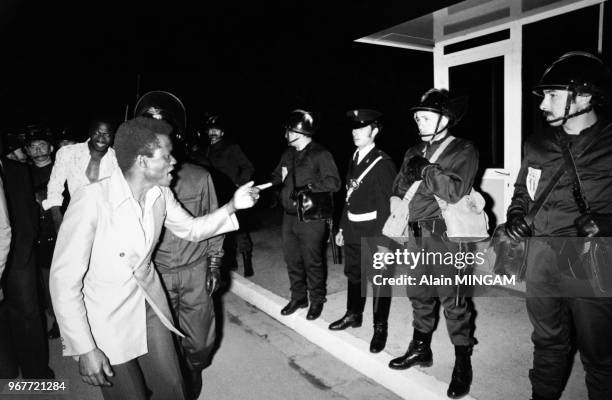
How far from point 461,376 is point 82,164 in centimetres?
458

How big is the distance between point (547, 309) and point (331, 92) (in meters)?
16.4

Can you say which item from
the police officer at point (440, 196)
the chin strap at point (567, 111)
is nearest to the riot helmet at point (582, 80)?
the chin strap at point (567, 111)

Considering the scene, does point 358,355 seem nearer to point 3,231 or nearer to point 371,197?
point 371,197

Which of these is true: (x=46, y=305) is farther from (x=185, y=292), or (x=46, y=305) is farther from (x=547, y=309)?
(x=547, y=309)

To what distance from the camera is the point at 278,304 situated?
16.8 ft

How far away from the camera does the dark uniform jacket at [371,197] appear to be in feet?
12.6

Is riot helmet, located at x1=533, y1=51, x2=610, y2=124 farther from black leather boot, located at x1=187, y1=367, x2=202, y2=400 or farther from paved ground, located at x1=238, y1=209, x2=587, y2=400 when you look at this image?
black leather boot, located at x1=187, y1=367, x2=202, y2=400

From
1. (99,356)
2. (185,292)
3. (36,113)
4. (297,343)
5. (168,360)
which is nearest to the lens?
(99,356)

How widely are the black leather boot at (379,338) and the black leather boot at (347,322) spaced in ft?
1.47

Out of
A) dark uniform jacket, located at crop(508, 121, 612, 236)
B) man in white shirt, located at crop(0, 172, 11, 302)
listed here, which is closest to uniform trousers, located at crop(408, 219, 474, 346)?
dark uniform jacket, located at crop(508, 121, 612, 236)

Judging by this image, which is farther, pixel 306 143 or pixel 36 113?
pixel 36 113

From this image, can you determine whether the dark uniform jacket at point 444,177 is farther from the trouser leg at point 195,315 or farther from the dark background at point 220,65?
the dark background at point 220,65

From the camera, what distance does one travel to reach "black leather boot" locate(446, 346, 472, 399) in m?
2.94

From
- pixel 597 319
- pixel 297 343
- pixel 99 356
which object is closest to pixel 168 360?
pixel 99 356
